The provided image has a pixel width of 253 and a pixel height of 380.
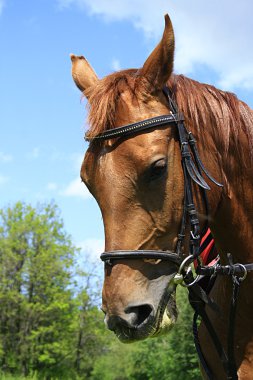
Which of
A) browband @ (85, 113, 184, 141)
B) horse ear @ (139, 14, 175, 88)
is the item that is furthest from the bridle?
horse ear @ (139, 14, 175, 88)

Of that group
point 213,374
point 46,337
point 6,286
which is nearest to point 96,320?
point 46,337

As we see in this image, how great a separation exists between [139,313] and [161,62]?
1.61 metres

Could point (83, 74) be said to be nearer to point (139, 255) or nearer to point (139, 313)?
point (139, 255)

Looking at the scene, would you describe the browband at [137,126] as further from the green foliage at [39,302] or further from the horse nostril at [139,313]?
the green foliage at [39,302]

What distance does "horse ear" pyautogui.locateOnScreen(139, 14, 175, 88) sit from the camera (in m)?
3.27

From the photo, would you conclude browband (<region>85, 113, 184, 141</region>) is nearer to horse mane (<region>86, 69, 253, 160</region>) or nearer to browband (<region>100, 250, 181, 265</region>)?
horse mane (<region>86, 69, 253, 160</region>)

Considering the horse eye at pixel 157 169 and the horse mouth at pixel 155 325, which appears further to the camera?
the horse eye at pixel 157 169

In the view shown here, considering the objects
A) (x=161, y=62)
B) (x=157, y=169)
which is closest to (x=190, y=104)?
(x=161, y=62)

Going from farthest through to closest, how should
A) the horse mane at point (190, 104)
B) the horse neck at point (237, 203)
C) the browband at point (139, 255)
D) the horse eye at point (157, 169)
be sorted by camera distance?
the horse neck at point (237, 203) < the horse mane at point (190, 104) < the horse eye at point (157, 169) < the browband at point (139, 255)

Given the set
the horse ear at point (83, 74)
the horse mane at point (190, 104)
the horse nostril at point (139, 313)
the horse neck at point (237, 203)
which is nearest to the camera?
the horse nostril at point (139, 313)

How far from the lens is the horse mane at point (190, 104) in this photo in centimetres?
341

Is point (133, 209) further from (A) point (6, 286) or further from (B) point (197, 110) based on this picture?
(A) point (6, 286)

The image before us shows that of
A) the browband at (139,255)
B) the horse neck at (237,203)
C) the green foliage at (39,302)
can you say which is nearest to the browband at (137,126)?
the horse neck at (237,203)

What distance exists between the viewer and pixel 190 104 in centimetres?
359
